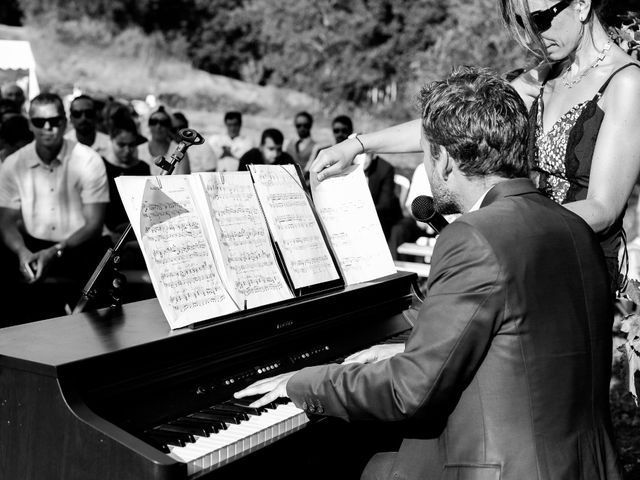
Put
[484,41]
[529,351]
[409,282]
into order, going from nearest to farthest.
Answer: [529,351]
[409,282]
[484,41]

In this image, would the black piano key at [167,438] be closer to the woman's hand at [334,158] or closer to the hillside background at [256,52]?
the woman's hand at [334,158]

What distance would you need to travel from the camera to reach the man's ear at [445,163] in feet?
7.48

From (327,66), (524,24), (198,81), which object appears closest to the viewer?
(524,24)

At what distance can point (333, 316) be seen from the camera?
130 inches

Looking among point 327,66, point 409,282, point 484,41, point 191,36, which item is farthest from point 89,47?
point 409,282

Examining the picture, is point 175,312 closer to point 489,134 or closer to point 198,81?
point 489,134

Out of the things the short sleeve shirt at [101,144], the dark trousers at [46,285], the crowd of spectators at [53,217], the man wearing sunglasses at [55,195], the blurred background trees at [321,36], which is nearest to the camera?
the dark trousers at [46,285]

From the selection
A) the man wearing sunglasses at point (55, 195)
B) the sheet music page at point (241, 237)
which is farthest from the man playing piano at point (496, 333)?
the man wearing sunglasses at point (55, 195)

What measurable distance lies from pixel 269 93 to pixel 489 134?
27.4 m

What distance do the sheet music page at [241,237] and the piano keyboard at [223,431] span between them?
410 millimetres

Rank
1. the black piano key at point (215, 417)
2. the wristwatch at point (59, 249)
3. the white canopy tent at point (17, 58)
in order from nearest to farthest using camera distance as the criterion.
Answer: the black piano key at point (215, 417) < the wristwatch at point (59, 249) < the white canopy tent at point (17, 58)

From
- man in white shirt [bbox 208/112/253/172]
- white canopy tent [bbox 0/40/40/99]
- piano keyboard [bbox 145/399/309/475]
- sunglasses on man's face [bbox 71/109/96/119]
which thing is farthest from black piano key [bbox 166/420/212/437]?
white canopy tent [bbox 0/40/40/99]

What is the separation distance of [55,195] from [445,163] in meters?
4.75

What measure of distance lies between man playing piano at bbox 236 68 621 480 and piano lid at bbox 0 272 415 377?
0.62 metres
